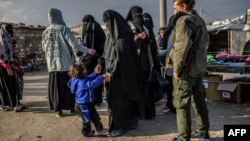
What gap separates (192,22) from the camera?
322 cm

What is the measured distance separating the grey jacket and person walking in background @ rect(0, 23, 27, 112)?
3.18 ft

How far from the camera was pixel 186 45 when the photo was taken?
3143 mm

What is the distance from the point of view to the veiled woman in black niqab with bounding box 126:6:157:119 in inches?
181

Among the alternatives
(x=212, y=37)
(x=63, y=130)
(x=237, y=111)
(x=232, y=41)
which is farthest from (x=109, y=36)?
(x=212, y=37)

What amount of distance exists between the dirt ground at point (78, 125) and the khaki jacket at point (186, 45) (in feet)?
3.84

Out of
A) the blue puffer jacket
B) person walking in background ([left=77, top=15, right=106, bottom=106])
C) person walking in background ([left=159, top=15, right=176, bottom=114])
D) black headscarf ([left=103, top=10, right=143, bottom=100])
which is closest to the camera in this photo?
black headscarf ([left=103, top=10, right=143, bottom=100])

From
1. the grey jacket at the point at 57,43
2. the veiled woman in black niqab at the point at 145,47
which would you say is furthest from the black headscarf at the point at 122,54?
the grey jacket at the point at 57,43

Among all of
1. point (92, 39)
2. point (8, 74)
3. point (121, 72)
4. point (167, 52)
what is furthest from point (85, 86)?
point (8, 74)

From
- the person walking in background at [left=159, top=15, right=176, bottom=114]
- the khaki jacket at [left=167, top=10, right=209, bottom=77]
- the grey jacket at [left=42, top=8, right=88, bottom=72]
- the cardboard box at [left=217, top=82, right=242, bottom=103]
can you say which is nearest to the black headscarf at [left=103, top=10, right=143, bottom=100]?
the khaki jacket at [left=167, top=10, right=209, bottom=77]

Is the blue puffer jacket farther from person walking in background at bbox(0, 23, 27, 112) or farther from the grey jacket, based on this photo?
person walking in background at bbox(0, 23, 27, 112)

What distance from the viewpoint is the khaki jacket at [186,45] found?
10.4 ft

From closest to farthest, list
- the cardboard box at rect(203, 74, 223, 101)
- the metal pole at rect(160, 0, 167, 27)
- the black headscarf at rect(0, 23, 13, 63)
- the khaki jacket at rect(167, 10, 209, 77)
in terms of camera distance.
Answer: the khaki jacket at rect(167, 10, 209, 77) → the black headscarf at rect(0, 23, 13, 63) → the cardboard box at rect(203, 74, 223, 101) → the metal pole at rect(160, 0, 167, 27)

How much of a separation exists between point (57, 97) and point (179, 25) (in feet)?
9.35

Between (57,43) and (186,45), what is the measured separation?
264 cm
